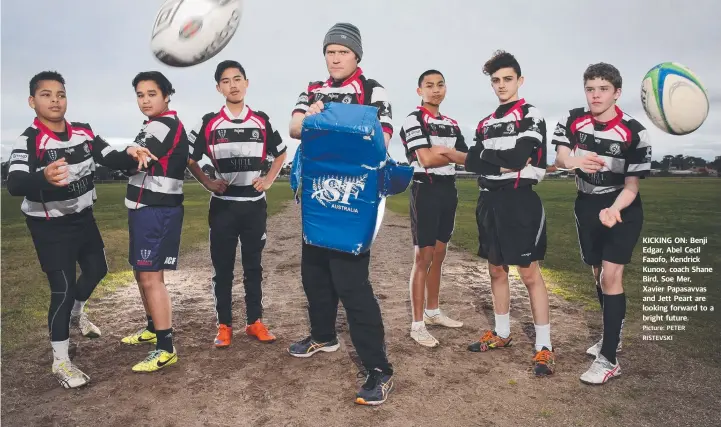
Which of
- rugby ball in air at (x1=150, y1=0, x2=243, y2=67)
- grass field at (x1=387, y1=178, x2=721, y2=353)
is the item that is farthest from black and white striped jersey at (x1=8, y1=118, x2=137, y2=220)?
grass field at (x1=387, y1=178, x2=721, y2=353)

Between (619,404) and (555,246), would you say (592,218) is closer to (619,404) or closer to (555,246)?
(619,404)

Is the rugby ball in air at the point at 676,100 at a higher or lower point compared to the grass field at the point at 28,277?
higher

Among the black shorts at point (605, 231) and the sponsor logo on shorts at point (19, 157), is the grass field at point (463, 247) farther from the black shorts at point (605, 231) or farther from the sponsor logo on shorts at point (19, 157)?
the sponsor logo on shorts at point (19, 157)

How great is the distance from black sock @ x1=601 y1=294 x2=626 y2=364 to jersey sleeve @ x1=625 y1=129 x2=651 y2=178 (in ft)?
3.76

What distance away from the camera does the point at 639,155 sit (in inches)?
175

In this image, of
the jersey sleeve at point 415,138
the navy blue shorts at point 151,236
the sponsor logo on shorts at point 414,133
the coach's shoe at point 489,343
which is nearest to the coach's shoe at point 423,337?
the coach's shoe at point 489,343

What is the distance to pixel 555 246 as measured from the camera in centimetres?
1242

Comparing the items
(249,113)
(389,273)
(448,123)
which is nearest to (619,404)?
(448,123)

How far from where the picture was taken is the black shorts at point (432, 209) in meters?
5.42

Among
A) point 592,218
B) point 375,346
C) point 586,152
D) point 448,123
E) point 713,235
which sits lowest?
point 713,235

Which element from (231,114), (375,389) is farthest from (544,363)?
(231,114)

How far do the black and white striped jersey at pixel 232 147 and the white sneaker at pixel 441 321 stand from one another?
8.24 ft

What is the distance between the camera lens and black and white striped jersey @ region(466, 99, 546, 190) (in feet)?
14.3

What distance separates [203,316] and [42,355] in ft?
5.77
